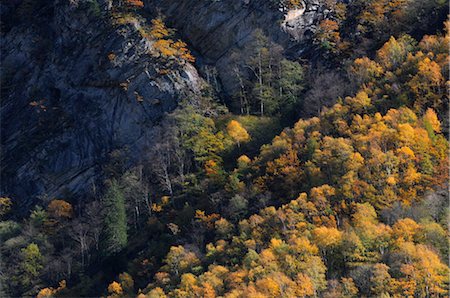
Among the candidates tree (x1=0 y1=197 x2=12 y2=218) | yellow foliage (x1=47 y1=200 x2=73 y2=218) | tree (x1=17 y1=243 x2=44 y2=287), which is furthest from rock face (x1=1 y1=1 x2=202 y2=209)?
tree (x1=17 y1=243 x2=44 y2=287)

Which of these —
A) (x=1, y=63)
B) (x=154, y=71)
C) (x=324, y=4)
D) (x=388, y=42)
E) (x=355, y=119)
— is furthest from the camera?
(x=1, y=63)

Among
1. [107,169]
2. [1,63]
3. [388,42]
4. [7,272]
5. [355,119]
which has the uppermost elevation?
[388,42]

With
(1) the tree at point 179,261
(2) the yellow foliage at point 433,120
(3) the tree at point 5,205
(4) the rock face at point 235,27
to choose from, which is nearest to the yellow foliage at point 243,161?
(1) the tree at point 179,261

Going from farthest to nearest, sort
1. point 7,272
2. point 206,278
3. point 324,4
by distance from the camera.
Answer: point 324,4
point 7,272
point 206,278

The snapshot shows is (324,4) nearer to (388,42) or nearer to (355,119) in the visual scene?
(388,42)

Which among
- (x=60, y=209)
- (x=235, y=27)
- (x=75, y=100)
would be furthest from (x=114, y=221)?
(x=235, y=27)

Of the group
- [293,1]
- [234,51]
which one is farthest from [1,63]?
[293,1]

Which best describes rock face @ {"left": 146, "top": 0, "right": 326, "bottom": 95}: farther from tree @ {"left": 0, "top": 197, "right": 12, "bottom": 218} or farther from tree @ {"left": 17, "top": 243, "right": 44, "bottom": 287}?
tree @ {"left": 17, "top": 243, "right": 44, "bottom": 287}
